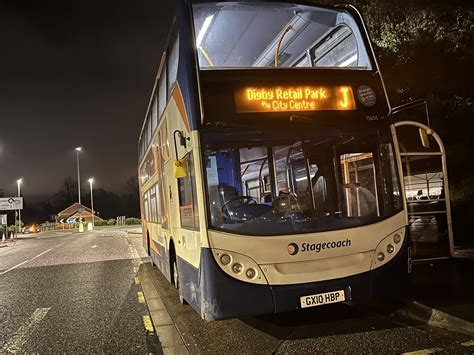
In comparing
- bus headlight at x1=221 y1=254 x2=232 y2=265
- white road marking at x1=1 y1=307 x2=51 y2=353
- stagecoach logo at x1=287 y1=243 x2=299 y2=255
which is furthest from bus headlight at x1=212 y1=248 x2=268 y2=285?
white road marking at x1=1 y1=307 x2=51 y2=353

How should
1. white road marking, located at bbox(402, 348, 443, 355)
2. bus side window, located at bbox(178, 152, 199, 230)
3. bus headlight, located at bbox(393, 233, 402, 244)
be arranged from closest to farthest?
1. white road marking, located at bbox(402, 348, 443, 355)
2. bus side window, located at bbox(178, 152, 199, 230)
3. bus headlight, located at bbox(393, 233, 402, 244)

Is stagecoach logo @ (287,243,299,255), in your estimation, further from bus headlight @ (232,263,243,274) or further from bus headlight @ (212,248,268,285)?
bus headlight @ (232,263,243,274)

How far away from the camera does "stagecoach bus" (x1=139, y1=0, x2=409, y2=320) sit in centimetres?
496

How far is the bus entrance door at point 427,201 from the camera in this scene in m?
8.24

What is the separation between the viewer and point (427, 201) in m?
8.54

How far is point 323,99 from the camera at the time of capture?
218 inches

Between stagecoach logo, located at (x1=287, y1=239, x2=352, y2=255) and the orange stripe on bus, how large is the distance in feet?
5.90

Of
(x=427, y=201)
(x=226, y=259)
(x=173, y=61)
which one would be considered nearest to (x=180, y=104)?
(x=173, y=61)

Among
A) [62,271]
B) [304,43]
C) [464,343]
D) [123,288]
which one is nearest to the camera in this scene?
[464,343]

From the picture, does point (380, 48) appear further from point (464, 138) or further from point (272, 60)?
point (272, 60)

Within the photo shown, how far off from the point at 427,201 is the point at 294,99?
4482 mm

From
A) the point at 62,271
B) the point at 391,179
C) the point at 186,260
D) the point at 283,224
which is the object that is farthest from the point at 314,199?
the point at 62,271

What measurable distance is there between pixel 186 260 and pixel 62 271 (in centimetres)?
845

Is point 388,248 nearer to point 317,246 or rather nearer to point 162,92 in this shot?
point 317,246
